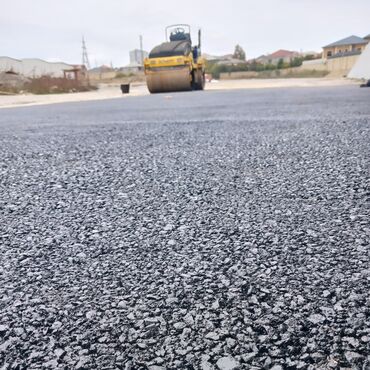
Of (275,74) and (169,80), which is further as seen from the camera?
(275,74)

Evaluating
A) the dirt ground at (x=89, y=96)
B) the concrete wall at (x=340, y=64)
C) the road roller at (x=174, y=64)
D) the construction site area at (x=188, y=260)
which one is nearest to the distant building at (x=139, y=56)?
the concrete wall at (x=340, y=64)

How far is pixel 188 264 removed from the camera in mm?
1499

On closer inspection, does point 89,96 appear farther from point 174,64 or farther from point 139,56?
point 139,56

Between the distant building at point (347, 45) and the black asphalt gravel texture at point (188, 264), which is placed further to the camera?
the distant building at point (347, 45)

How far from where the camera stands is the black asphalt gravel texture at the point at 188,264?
1.03 meters

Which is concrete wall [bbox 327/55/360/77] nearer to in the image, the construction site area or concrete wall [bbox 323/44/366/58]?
concrete wall [bbox 323/44/366/58]

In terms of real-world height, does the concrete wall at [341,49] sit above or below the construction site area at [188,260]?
above

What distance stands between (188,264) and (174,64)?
15822 mm

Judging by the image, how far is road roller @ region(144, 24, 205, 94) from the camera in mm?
16312

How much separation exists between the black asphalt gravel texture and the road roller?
14.0 metres

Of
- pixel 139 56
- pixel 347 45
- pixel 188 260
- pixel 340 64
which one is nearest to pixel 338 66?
pixel 340 64

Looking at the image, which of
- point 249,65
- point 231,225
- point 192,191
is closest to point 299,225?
point 231,225

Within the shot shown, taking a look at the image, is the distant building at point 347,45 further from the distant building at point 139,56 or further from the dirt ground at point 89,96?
the dirt ground at point 89,96

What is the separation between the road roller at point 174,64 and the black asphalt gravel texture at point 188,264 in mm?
13962
